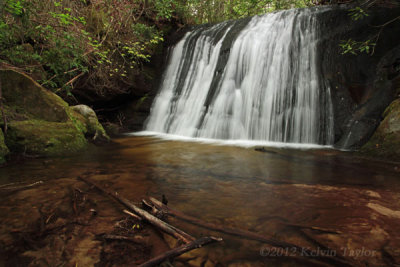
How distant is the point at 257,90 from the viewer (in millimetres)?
7375

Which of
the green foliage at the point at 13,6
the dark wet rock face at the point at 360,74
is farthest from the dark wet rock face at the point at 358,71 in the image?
the green foliage at the point at 13,6

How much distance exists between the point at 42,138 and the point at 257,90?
6027mm

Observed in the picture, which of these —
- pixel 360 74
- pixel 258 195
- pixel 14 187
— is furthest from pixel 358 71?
pixel 14 187

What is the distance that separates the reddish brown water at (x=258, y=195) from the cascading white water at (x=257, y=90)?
2094 mm

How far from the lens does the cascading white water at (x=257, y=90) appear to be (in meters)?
6.37

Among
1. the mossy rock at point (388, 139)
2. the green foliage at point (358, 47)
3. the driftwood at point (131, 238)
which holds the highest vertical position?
the green foliage at point (358, 47)

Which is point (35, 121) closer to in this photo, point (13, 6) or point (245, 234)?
point (13, 6)

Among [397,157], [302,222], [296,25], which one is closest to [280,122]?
[397,157]

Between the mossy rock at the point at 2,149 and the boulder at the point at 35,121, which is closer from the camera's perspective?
the mossy rock at the point at 2,149

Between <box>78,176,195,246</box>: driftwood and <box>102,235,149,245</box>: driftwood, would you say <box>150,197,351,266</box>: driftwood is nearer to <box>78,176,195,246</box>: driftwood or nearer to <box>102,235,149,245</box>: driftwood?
<box>78,176,195,246</box>: driftwood

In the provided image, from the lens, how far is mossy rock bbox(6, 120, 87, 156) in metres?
3.99

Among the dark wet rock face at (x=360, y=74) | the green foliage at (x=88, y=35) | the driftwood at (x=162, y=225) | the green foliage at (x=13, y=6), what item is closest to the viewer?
the driftwood at (x=162, y=225)

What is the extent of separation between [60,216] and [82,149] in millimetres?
3237

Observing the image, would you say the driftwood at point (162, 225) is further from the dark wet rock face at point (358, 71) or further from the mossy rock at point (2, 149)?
the dark wet rock face at point (358, 71)
